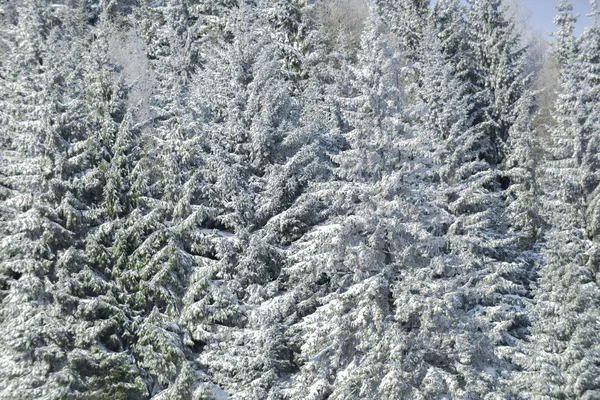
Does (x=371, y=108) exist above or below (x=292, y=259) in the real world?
above

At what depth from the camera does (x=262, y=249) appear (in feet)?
67.6

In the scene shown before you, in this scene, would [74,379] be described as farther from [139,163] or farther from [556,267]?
[556,267]

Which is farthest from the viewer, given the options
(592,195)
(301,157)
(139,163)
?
(592,195)

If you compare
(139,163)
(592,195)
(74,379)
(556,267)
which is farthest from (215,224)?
(592,195)

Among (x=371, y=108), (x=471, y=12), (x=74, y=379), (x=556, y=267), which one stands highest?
(x=471, y=12)

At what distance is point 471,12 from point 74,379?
3118 cm

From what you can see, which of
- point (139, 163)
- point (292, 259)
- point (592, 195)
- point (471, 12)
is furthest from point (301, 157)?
point (471, 12)

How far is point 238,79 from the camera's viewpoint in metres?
22.8

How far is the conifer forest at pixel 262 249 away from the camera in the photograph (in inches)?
763

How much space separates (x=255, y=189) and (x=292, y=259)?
330 cm

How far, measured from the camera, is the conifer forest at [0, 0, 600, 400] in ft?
63.6

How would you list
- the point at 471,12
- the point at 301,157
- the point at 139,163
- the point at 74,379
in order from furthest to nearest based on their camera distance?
the point at 471,12 < the point at 139,163 < the point at 301,157 < the point at 74,379

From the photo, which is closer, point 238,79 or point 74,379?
point 74,379

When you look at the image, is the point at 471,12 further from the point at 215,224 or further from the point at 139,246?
the point at 139,246
